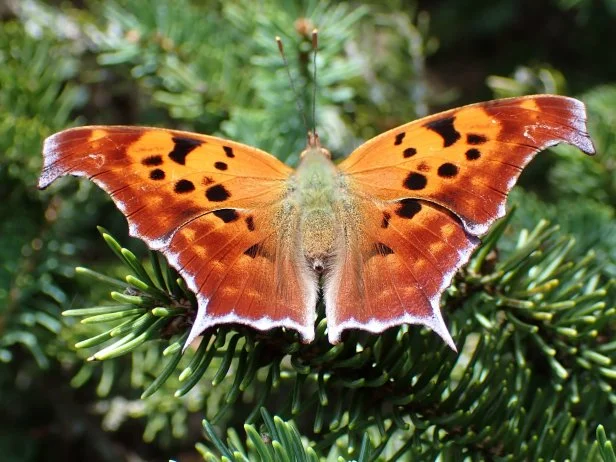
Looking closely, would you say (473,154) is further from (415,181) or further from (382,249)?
(382,249)

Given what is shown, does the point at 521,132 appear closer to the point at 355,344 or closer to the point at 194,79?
the point at 355,344

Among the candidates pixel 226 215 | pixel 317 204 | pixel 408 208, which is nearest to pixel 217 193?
pixel 226 215

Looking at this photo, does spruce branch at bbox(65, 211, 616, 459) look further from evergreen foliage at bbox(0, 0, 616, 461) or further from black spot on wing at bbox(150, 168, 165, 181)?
black spot on wing at bbox(150, 168, 165, 181)

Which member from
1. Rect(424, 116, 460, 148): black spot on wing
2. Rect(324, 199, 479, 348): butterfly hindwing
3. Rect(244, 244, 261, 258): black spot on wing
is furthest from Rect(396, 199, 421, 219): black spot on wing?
Rect(244, 244, 261, 258): black spot on wing

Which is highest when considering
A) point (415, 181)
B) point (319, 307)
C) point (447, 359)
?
point (415, 181)

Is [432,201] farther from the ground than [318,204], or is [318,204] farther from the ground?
[318,204]

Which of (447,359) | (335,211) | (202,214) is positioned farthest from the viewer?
(335,211)
